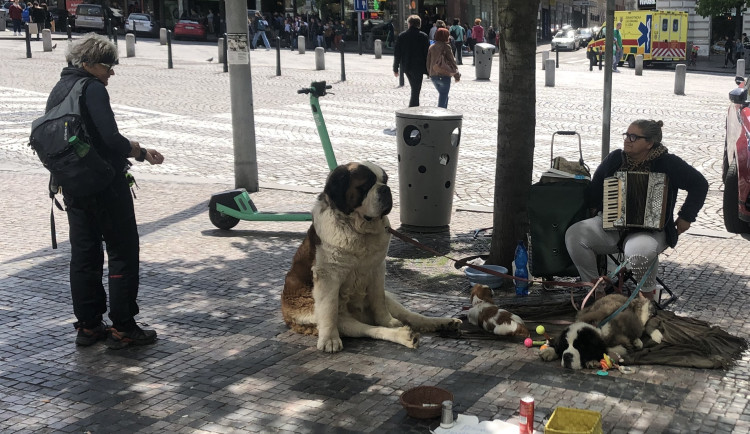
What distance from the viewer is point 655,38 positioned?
3678cm

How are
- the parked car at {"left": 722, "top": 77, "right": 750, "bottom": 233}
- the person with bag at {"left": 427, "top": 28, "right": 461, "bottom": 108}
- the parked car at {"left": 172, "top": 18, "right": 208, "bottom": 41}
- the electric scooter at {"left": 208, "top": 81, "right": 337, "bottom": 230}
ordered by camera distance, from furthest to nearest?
the parked car at {"left": 172, "top": 18, "right": 208, "bottom": 41}, the person with bag at {"left": 427, "top": 28, "right": 461, "bottom": 108}, the parked car at {"left": 722, "top": 77, "right": 750, "bottom": 233}, the electric scooter at {"left": 208, "top": 81, "right": 337, "bottom": 230}

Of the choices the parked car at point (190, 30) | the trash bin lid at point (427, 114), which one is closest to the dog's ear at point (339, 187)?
the trash bin lid at point (427, 114)

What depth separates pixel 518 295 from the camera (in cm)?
684

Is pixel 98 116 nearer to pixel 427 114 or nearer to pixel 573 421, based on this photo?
pixel 573 421

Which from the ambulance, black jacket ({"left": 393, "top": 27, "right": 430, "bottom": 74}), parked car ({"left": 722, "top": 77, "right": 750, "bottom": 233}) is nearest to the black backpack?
parked car ({"left": 722, "top": 77, "right": 750, "bottom": 233})

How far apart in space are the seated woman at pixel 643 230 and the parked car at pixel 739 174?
2848mm

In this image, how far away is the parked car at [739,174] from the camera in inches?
346

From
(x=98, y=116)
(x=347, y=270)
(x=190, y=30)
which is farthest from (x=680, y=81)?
(x=190, y=30)

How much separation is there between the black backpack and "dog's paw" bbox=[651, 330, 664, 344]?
3308 millimetres

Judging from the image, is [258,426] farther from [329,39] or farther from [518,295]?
[329,39]

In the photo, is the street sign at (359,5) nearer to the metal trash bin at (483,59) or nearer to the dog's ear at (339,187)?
the metal trash bin at (483,59)

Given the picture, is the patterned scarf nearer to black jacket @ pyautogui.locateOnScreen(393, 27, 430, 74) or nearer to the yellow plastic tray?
the yellow plastic tray

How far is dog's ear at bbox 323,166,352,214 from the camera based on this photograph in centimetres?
544

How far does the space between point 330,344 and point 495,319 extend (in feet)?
3.43
